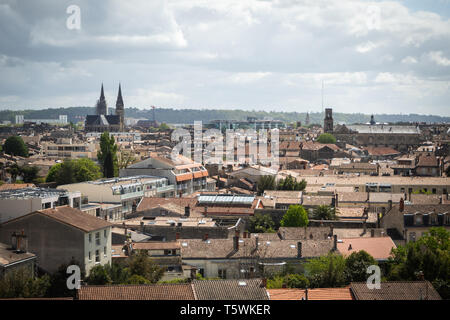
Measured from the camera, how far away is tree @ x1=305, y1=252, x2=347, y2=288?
2222 cm

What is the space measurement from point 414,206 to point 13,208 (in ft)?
64.6

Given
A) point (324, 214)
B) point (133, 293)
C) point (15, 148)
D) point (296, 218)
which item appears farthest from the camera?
point (15, 148)

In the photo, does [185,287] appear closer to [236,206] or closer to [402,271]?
[402,271]

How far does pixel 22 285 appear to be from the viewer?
18.9 metres

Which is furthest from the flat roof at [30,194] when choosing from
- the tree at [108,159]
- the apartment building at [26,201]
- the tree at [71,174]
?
the tree at [108,159]

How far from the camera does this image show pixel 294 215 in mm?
35188

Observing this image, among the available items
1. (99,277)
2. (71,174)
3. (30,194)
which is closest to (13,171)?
(71,174)

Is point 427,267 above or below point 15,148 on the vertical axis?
below

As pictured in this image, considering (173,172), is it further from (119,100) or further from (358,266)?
(119,100)

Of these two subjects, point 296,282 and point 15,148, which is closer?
point 296,282

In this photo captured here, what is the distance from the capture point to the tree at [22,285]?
59.8 feet

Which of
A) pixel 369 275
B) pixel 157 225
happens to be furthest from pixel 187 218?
pixel 369 275

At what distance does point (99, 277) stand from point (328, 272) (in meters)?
7.64

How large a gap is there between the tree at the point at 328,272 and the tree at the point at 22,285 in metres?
8.76
